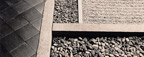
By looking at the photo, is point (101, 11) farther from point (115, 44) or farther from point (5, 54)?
point (5, 54)

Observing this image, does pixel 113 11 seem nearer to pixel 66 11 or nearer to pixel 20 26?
pixel 66 11

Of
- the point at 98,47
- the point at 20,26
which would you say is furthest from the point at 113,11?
the point at 20,26

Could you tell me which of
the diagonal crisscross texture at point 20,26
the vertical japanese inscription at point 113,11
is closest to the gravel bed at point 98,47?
the diagonal crisscross texture at point 20,26

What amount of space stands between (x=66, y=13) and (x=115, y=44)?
1982mm

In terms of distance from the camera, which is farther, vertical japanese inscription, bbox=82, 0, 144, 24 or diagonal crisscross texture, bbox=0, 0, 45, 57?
vertical japanese inscription, bbox=82, 0, 144, 24

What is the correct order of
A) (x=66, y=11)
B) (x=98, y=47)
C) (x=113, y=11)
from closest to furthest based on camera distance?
1. (x=98, y=47)
2. (x=66, y=11)
3. (x=113, y=11)

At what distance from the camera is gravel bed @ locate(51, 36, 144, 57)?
4770 mm

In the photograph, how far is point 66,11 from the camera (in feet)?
18.9

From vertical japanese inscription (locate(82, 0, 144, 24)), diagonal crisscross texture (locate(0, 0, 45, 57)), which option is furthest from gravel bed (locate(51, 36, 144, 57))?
vertical japanese inscription (locate(82, 0, 144, 24))

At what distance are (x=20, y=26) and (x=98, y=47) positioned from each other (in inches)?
97.2

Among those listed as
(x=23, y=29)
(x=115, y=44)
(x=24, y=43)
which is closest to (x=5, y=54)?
(x=24, y=43)

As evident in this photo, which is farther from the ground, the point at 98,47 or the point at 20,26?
the point at 20,26

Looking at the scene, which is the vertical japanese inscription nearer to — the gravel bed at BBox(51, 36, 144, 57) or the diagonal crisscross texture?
the gravel bed at BBox(51, 36, 144, 57)

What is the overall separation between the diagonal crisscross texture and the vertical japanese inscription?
5.53 ft
